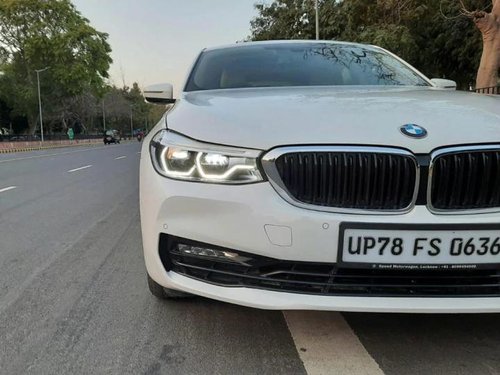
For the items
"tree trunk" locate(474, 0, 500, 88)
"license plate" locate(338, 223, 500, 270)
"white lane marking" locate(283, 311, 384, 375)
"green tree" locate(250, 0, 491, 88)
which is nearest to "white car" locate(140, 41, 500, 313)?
"license plate" locate(338, 223, 500, 270)

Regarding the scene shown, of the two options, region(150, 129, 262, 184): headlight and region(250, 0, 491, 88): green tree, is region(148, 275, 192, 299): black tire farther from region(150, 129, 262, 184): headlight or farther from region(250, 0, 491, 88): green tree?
region(250, 0, 491, 88): green tree

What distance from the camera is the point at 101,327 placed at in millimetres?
2758

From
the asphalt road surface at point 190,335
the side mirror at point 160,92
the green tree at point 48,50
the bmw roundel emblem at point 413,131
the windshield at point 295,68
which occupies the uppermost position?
the green tree at point 48,50

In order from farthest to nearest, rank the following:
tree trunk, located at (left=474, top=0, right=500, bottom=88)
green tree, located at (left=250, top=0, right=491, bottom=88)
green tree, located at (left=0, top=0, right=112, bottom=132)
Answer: green tree, located at (left=0, top=0, right=112, bottom=132) < green tree, located at (left=250, top=0, right=491, bottom=88) < tree trunk, located at (left=474, top=0, right=500, bottom=88)

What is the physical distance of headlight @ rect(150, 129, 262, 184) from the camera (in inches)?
87.1

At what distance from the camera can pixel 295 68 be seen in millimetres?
3832

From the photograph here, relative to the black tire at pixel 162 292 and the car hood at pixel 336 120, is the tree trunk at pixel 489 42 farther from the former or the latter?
the black tire at pixel 162 292

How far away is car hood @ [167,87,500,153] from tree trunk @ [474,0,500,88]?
33.7 ft

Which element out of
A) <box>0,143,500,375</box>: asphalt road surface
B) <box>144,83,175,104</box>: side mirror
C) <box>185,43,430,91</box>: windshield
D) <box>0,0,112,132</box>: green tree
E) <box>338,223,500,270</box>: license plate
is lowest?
<box>0,143,500,375</box>: asphalt road surface

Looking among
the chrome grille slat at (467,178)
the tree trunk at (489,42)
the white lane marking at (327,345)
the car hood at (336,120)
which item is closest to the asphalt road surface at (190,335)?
the white lane marking at (327,345)

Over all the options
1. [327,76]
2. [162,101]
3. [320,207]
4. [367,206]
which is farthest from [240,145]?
[162,101]

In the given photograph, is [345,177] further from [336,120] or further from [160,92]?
[160,92]

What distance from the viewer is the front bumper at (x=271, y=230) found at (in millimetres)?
2092

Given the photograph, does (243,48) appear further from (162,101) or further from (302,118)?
(302,118)
